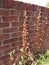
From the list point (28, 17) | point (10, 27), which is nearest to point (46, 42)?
point (28, 17)

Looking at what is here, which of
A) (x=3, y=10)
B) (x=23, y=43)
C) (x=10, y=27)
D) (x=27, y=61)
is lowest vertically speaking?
(x=27, y=61)

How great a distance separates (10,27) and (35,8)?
110 centimetres

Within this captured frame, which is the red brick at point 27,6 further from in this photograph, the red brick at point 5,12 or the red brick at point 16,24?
the red brick at point 5,12

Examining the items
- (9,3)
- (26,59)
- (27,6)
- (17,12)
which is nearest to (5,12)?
(9,3)

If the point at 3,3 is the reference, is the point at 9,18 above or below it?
below

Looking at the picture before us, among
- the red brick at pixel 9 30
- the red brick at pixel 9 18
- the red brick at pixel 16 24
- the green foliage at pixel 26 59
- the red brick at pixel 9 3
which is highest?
the red brick at pixel 9 3

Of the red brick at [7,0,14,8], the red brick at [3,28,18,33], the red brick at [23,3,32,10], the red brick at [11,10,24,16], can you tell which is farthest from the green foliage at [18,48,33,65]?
the red brick at [7,0,14,8]

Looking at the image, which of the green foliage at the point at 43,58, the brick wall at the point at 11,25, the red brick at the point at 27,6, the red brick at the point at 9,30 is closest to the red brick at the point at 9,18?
the brick wall at the point at 11,25

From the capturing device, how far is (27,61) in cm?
455

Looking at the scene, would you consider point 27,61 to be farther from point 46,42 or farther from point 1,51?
point 46,42

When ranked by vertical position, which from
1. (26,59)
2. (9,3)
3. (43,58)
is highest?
(9,3)

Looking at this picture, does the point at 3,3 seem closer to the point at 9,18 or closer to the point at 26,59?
the point at 9,18

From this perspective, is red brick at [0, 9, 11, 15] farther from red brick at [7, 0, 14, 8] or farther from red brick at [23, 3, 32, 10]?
red brick at [23, 3, 32, 10]

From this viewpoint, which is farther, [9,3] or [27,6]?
[27,6]
